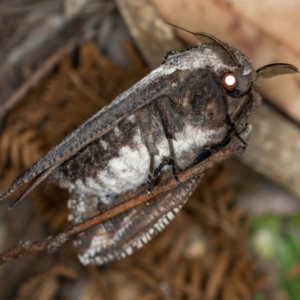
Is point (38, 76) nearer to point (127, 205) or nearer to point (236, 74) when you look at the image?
point (127, 205)

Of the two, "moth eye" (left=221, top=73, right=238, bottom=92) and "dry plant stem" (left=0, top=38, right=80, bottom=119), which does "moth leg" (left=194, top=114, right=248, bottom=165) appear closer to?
"moth eye" (left=221, top=73, right=238, bottom=92)

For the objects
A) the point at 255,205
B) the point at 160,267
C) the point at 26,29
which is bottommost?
the point at 255,205

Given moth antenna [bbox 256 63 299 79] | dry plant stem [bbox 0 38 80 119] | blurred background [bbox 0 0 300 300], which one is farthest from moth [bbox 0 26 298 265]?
dry plant stem [bbox 0 38 80 119]

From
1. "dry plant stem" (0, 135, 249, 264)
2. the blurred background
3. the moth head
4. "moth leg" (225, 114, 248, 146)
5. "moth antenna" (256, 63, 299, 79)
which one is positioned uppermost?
the moth head

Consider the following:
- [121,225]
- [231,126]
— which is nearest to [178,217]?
[121,225]

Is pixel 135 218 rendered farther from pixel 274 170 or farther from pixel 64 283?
pixel 64 283

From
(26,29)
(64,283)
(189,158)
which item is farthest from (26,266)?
(189,158)
